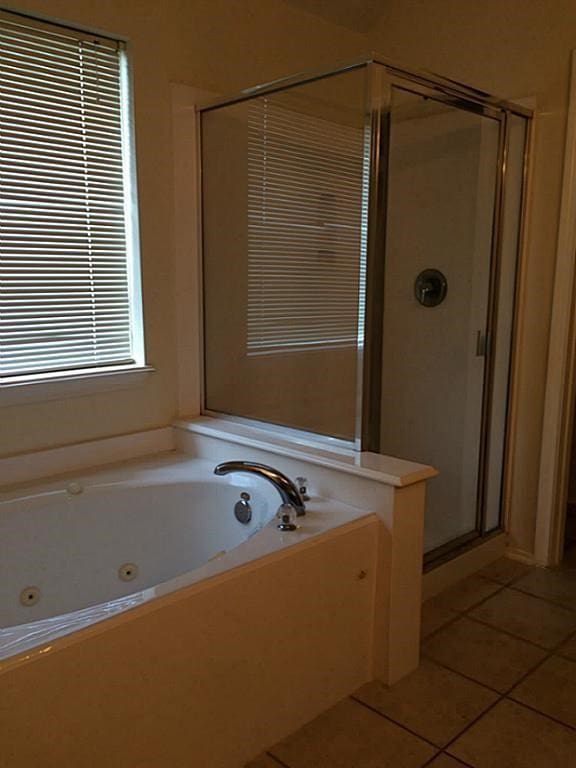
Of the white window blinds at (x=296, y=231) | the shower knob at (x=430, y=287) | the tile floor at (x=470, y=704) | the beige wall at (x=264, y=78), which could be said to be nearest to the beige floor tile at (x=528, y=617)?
the tile floor at (x=470, y=704)

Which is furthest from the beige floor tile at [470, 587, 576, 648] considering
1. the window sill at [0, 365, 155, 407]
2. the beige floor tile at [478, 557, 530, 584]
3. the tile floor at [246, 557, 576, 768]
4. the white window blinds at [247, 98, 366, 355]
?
the window sill at [0, 365, 155, 407]

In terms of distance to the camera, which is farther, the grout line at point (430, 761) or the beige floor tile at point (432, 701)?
the beige floor tile at point (432, 701)

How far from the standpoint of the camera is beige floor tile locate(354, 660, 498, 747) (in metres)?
1.68

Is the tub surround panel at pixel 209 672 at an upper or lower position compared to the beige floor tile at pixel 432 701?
upper

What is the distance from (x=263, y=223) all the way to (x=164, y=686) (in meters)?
1.75

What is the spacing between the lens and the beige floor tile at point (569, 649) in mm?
2000

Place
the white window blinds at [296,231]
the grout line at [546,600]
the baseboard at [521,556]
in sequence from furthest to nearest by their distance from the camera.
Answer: the baseboard at [521,556], the white window blinds at [296,231], the grout line at [546,600]

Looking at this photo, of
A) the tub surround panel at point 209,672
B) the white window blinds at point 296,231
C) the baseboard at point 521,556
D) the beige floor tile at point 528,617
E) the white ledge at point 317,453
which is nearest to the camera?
the tub surround panel at point 209,672

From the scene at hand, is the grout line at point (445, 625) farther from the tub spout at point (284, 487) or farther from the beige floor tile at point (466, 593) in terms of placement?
the tub spout at point (284, 487)

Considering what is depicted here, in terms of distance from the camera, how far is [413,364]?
2729 mm

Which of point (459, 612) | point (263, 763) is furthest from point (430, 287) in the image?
point (263, 763)

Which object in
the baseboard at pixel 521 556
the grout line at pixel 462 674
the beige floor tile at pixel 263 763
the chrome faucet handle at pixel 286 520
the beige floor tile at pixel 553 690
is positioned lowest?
the beige floor tile at pixel 263 763

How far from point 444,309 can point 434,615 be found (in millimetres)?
1225

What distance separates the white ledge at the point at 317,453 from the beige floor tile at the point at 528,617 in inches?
26.1
